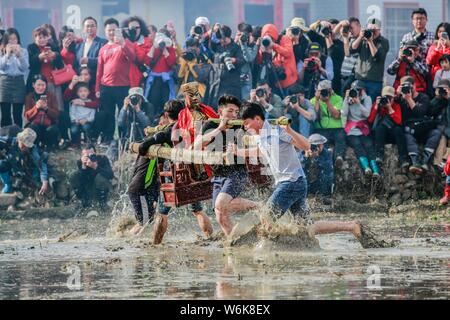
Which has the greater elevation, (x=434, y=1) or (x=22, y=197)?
(x=434, y=1)

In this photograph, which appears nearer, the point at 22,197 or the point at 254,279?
the point at 254,279

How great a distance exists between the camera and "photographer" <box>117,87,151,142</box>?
2009cm

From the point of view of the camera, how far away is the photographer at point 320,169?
1962 centimetres

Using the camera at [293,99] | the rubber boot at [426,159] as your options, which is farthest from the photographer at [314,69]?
the rubber boot at [426,159]

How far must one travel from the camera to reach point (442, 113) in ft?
64.7

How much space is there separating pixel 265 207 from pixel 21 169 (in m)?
6.78

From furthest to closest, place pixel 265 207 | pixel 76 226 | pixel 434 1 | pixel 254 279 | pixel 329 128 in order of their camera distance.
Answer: pixel 434 1, pixel 329 128, pixel 76 226, pixel 265 207, pixel 254 279

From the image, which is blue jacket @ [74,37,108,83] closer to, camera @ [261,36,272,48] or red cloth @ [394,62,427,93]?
camera @ [261,36,272,48]

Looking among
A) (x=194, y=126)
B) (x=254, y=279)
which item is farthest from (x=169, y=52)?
(x=254, y=279)

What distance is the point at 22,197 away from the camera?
66.3ft

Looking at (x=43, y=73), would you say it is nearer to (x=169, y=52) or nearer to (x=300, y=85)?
(x=169, y=52)

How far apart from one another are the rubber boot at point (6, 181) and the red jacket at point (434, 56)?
20.6ft

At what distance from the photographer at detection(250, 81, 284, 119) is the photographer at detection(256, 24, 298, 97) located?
42 cm

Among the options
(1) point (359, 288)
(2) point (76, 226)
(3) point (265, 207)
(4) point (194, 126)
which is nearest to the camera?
(1) point (359, 288)
